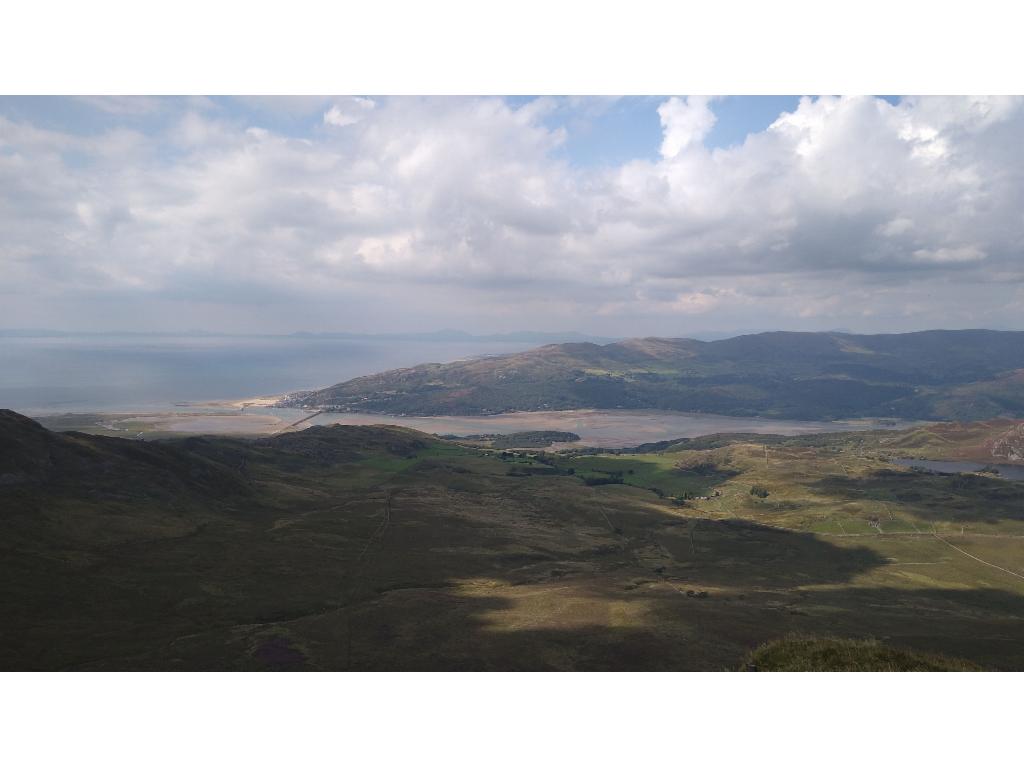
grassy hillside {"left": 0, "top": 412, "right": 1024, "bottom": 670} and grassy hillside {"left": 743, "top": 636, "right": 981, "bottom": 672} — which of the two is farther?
grassy hillside {"left": 0, "top": 412, "right": 1024, "bottom": 670}

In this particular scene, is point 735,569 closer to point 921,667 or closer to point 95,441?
point 921,667

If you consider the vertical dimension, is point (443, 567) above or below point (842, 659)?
below

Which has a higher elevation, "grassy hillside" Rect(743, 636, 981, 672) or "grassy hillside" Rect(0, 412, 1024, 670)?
"grassy hillside" Rect(743, 636, 981, 672)

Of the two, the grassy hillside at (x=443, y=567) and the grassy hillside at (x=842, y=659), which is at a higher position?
the grassy hillside at (x=842, y=659)

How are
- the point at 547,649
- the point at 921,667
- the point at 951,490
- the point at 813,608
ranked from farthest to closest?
1. the point at 951,490
2. the point at 813,608
3. the point at 547,649
4. the point at 921,667

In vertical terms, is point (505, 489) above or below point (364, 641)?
below

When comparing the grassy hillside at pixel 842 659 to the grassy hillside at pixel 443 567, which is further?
the grassy hillside at pixel 443 567

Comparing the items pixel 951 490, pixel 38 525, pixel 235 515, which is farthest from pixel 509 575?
pixel 951 490

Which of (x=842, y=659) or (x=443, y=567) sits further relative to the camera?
(x=443, y=567)
